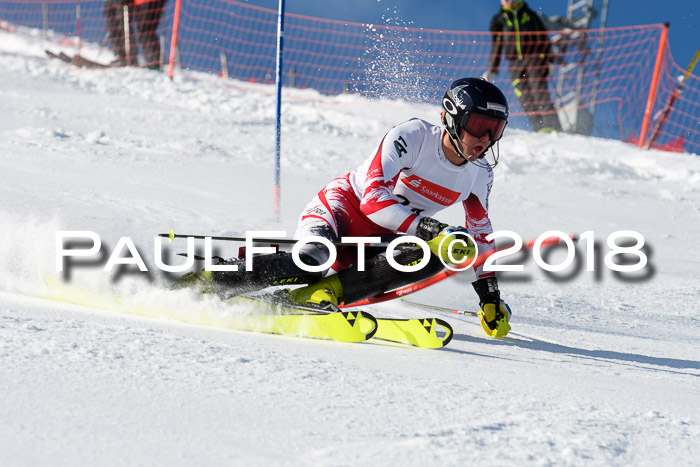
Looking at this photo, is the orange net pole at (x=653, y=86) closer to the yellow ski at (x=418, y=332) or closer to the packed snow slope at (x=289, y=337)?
the packed snow slope at (x=289, y=337)

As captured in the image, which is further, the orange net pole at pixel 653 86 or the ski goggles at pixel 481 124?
the orange net pole at pixel 653 86

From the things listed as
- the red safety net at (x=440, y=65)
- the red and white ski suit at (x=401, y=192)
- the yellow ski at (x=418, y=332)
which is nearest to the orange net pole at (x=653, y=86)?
the red safety net at (x=440, y=65)

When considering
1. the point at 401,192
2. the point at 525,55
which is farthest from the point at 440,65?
the point at 401,192

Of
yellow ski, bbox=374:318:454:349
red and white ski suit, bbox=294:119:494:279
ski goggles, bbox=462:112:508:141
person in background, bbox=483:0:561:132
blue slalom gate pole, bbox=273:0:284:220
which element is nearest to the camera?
yellow ski, bbox=374:318:454:349

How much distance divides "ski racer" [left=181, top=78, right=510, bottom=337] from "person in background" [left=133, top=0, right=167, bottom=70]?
9676mm

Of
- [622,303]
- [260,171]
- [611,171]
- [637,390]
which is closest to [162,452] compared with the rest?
[637,390]

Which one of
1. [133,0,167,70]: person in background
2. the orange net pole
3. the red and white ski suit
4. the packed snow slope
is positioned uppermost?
[133,0,167,70]: person in background

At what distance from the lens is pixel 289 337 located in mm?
3420

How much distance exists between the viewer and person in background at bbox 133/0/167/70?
12.7 meters

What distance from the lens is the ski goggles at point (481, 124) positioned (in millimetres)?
3715

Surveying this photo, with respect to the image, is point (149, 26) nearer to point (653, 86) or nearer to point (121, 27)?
point (121, 27)

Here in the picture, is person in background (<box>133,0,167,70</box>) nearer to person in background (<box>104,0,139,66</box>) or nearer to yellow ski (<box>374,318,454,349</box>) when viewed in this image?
person in background (<box>104,0,139,66</box>)

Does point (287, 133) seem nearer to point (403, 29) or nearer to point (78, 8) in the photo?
point (403, 29)

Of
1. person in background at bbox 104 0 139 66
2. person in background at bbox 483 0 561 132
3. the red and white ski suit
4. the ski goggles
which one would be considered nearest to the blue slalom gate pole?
the red and white ski suit
